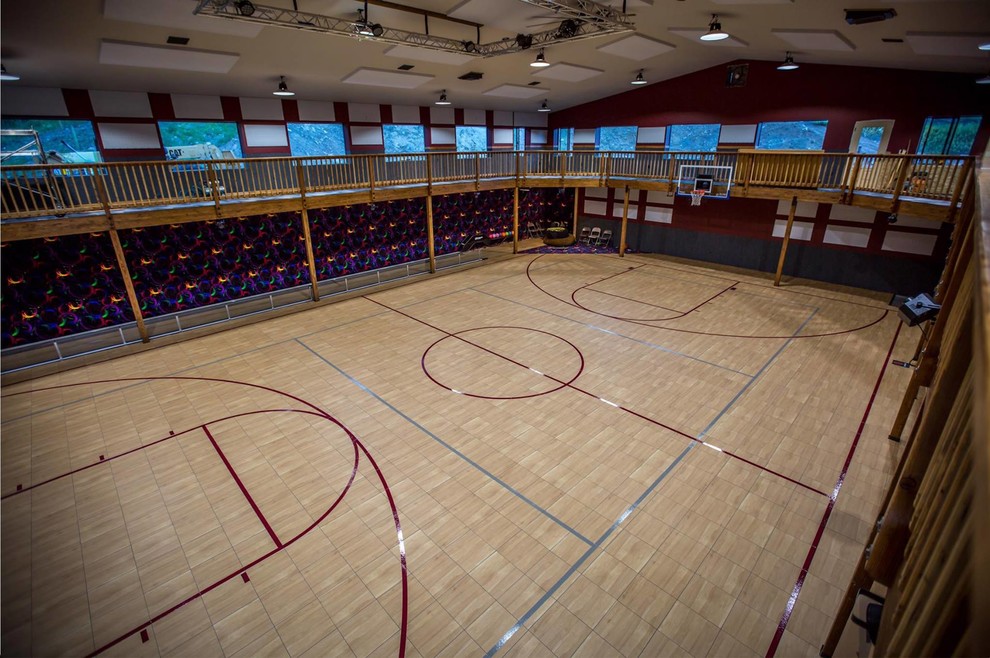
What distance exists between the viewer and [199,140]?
1322 cm

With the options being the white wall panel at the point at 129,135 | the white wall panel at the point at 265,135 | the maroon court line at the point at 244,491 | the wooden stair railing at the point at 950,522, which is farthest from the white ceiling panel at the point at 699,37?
the white wall panel at the point at 129,135

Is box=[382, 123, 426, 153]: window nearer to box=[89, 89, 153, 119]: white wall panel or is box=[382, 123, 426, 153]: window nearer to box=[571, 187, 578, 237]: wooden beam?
box=[571, 187, 578, 237]: wooden beam

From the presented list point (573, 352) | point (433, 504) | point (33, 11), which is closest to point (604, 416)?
point (573, 352)

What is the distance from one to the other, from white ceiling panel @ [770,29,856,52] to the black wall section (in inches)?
200

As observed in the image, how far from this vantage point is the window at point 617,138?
18.3m

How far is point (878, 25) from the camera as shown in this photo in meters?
9.01

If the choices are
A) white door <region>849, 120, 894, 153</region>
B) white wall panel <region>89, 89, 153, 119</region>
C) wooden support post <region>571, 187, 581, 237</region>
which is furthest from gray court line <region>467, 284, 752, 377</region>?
white wall panel <region>89, 89, 153, 119</region>

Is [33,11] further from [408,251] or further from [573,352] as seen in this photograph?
[573,352]

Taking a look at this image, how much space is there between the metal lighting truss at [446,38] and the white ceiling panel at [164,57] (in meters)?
2.73

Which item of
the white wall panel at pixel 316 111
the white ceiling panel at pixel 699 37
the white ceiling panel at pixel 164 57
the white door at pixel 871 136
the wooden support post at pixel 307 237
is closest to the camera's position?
the white ceiling panel at pixel 164 57

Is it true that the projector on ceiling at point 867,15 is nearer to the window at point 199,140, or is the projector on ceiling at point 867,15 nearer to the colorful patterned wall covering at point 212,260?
the colorful patterned wall covering at point 212,260

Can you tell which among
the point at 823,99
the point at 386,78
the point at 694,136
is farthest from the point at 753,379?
the point at 386,78

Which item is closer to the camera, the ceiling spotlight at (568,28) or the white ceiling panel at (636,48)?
the ceiling spotlight at (568,28)

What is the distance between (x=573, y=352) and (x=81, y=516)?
24.5ft
